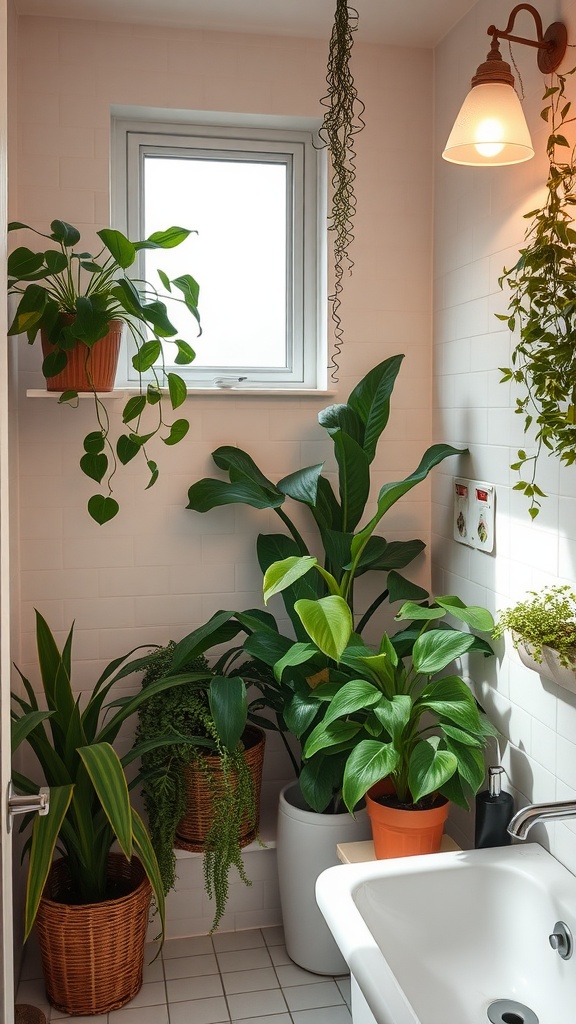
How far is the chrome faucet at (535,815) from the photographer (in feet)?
4.94

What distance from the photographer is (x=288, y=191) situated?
2.85 m

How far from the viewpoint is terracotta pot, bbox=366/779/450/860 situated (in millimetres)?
2100

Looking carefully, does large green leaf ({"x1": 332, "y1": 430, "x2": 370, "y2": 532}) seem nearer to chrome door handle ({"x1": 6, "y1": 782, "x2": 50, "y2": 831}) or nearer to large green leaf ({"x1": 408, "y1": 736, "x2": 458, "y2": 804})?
large green leaf ({"x1": 408, "y1": 736, "x2": 458, "y2": 804})

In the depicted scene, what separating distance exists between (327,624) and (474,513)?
2.23 feet

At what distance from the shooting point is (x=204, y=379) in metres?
2.83

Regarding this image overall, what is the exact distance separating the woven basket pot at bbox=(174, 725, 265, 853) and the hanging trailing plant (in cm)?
117

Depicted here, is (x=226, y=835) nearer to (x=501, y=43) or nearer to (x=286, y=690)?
(x=286, y=690)

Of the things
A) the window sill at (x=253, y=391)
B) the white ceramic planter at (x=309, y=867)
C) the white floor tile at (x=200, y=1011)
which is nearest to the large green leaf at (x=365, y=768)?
the white ceramic planter at (x=309, y=867)

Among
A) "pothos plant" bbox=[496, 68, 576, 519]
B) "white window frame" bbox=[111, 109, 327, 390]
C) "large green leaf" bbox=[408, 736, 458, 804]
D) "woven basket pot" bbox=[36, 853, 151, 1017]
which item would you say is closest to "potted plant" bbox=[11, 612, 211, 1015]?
"woven basket pot" bbox=[36, 853, 151, 1017]

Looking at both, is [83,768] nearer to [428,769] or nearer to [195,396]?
[428,769]

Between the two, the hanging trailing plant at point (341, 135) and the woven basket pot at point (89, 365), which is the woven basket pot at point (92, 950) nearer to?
the woven basket pot at point (89, 365)

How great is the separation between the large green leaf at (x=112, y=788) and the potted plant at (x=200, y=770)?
8.2 inches

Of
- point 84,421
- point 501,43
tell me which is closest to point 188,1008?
point 84,421

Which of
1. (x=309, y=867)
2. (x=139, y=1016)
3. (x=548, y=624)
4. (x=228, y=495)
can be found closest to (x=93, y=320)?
(x=228, y=495)
